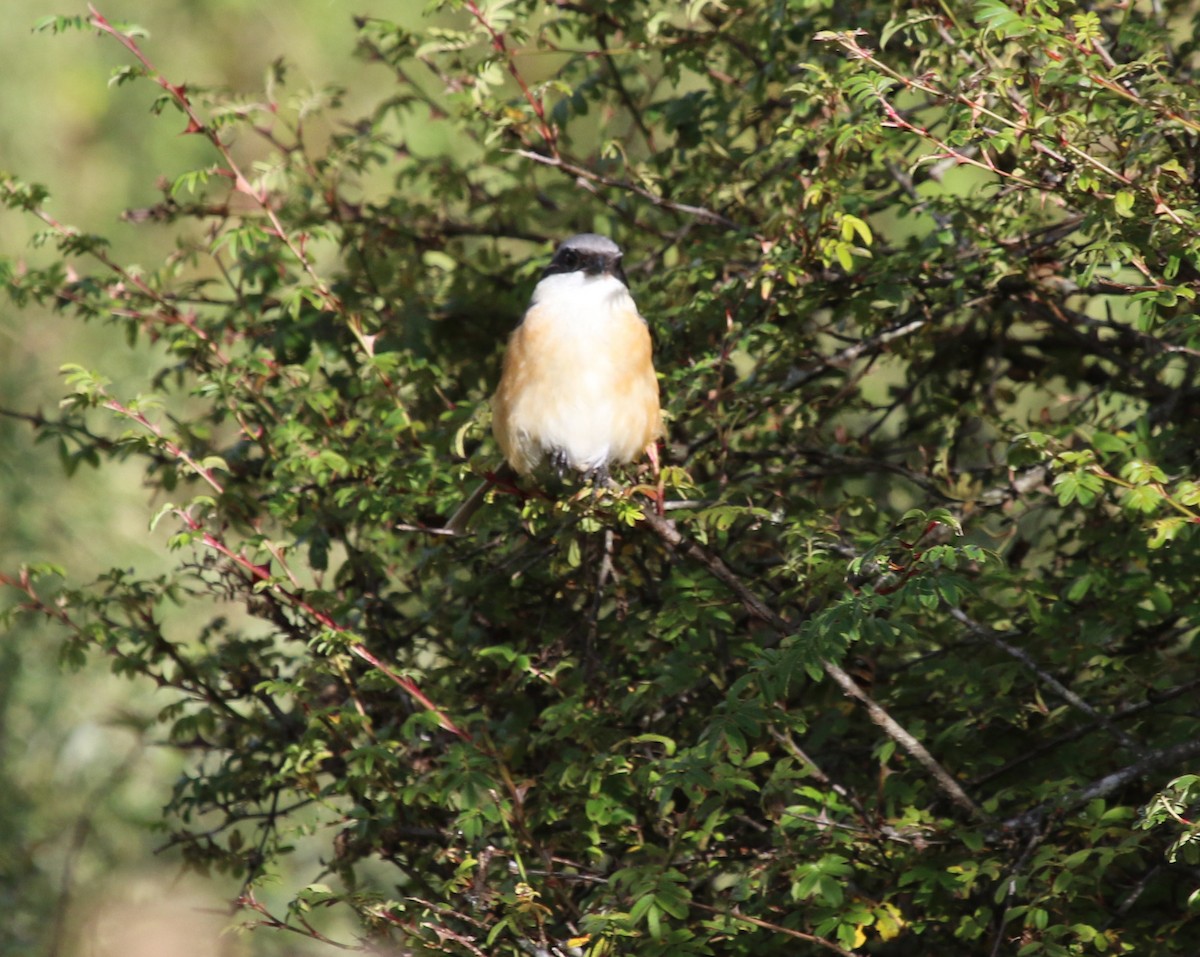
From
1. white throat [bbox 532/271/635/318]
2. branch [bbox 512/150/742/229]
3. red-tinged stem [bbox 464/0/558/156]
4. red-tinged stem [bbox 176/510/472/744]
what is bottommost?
red-tinged stem [bbox 176/510/472/744]

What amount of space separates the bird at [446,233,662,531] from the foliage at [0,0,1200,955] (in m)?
0.10

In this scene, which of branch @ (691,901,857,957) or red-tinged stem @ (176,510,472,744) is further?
red-tinged stem @ (176,510,472,744)

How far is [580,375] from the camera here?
138 inches

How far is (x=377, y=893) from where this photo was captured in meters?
2.72

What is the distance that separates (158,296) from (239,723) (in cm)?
107

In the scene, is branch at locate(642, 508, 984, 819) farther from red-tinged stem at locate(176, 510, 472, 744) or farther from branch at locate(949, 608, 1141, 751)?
red-tinged stem at locate(176, 510, 472, 744)

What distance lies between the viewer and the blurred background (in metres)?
4.52

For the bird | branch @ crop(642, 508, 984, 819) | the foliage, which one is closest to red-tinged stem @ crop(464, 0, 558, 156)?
the foliage

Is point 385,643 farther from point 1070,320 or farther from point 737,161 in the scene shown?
point 1070,320

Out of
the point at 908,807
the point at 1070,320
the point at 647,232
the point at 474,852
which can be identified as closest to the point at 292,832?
the point at 474,852

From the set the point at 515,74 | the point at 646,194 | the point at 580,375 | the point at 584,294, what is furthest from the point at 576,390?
the point at 515,74

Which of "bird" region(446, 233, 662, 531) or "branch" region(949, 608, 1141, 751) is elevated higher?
"bird" region(446, 233, 662, 531)

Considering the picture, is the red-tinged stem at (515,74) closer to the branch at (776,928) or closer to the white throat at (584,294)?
the white throat at (584,294)

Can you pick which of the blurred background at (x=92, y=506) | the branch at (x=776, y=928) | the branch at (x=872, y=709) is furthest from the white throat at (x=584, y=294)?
the branch at (x=776, y=928)
